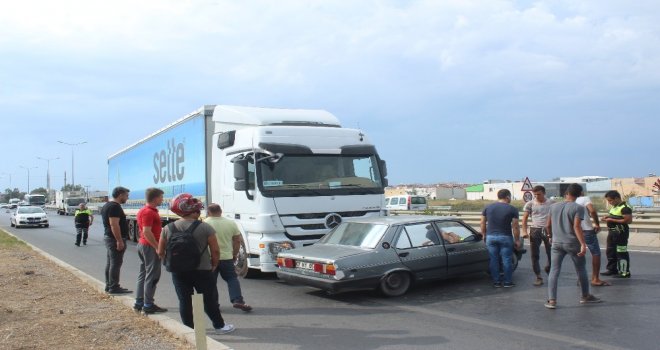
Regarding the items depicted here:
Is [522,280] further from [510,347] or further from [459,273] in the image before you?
[510,347]

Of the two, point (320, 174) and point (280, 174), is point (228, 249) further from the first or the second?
point (320, 174)

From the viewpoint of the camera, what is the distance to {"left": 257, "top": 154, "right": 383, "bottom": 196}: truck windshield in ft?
34.0

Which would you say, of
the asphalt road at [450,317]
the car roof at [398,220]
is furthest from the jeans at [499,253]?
the car roof at [398,220]

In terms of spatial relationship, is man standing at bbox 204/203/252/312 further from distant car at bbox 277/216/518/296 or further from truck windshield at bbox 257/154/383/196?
truck windshield at bbox 257/154/383/196

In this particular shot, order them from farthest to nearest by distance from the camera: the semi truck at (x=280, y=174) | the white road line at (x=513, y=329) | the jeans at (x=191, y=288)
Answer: the semi truck at (x=280, y=174) → the jeans at (x=191, y=288) → the white road line at (x=513, y=329)

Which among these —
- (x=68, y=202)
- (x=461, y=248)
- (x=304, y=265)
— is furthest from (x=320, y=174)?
(x=68, y=202)

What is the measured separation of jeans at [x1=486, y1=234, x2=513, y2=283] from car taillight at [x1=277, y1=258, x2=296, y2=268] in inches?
120

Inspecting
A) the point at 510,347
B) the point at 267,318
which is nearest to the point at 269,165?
the point at 267,318

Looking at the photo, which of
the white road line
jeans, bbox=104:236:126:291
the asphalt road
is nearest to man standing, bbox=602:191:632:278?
the asphalt road

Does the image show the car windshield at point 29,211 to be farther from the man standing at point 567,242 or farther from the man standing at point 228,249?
the man standing at point 567,242

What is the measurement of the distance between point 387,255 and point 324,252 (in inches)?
37.2

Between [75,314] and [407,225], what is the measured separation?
192 inches

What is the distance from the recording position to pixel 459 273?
952cm

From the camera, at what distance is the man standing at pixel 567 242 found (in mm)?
7605
